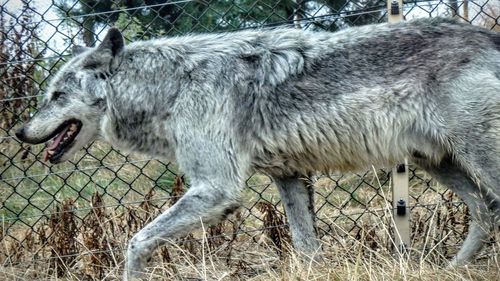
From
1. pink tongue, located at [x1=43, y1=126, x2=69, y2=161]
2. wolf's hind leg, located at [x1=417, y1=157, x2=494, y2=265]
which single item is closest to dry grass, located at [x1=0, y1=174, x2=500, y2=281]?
wolf's hind leg, located at [x1=417, y1=157, x2=494, y2=265]

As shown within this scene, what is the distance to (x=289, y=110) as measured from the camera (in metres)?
4.22

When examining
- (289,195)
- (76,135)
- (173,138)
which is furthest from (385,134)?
(76,135)

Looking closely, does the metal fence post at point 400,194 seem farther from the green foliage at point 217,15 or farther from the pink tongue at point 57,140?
the pink tongue at point 57,140

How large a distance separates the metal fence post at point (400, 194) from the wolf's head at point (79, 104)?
157 cm

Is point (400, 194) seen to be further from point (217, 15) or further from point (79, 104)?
point (217, 15)

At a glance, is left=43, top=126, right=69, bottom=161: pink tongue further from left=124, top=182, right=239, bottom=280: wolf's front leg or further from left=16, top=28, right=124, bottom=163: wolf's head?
left=124, top=182, right=239, bottom=280: wolf's front leg

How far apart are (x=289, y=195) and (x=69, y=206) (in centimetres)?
137

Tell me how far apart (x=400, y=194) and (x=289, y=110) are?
97 cm

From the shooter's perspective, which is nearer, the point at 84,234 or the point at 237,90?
the point at 237,90

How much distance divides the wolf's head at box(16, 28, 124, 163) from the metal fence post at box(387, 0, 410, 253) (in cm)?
157

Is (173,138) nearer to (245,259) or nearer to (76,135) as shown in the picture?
(76,135)

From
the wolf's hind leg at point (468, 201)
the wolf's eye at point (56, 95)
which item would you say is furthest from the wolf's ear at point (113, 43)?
the wolf's hind leg at point (468, 201)

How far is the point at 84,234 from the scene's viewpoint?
477 centimetres

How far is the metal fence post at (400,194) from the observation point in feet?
15.5
